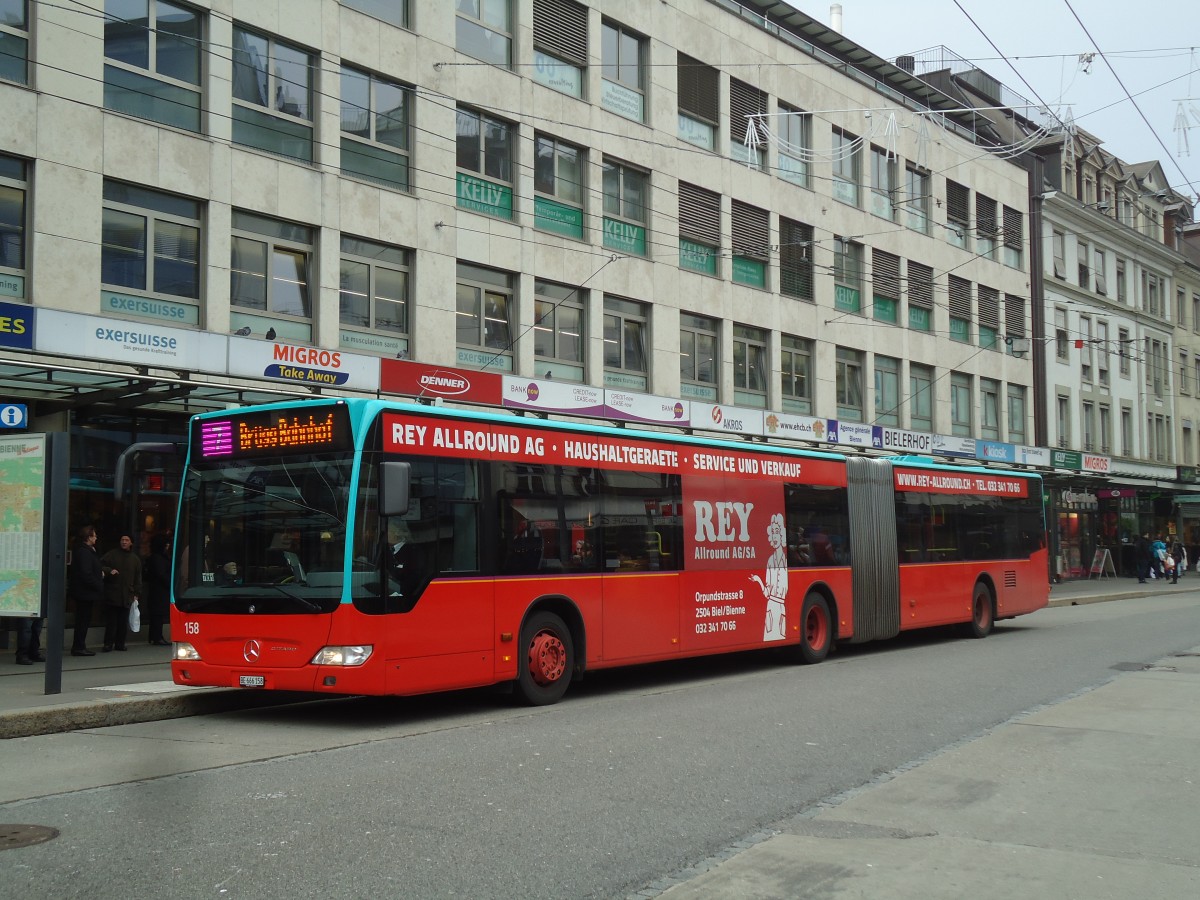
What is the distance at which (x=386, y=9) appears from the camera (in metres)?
22.2

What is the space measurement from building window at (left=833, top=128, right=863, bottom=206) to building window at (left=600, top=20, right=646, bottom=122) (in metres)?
7.89

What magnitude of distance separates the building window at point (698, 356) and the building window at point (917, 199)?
10.9 metres

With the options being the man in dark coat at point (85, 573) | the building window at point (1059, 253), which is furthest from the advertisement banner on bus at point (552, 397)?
the building window at point (1059, 253)

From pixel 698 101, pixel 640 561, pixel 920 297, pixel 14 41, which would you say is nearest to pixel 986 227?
pixel 920 297

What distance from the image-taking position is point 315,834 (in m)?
6.84

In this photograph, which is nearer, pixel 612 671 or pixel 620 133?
pixel 612 671

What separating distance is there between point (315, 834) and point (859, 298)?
3075cm

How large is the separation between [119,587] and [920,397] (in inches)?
1077

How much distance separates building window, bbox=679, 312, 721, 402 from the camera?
28953 mm

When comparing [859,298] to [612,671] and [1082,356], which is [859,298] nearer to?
[1082,356]

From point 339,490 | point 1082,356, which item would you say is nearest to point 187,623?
point 339,490

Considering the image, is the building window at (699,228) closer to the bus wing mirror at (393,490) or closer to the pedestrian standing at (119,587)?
the pedestrian standing at (119,587)

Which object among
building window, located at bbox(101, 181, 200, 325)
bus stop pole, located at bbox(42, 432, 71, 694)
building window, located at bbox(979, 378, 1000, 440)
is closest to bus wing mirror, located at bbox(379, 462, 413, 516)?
bus stop pole, located at bbox(42, 432, 71, 694)

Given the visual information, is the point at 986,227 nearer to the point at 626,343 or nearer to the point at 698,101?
the point at 698,101
